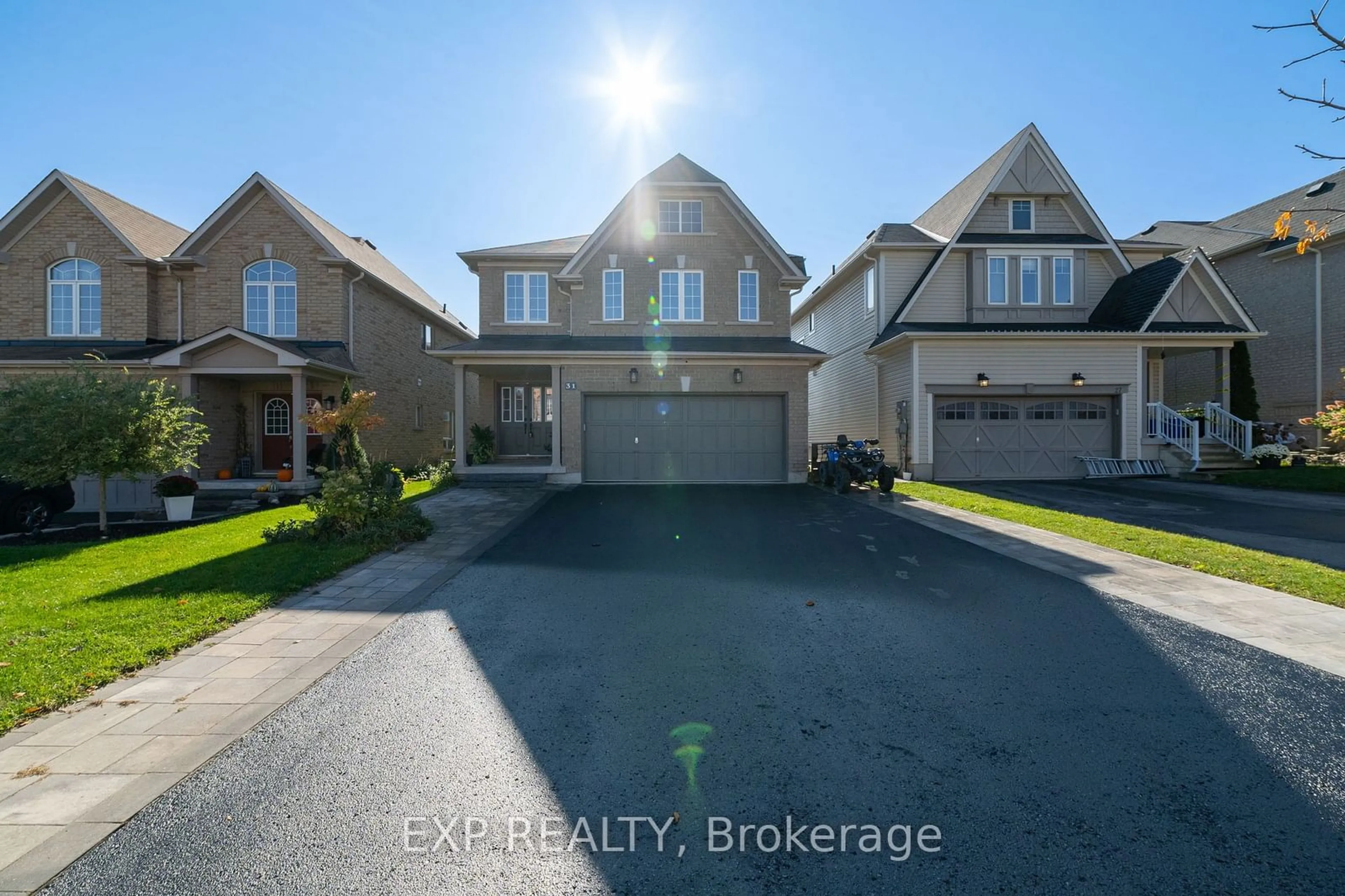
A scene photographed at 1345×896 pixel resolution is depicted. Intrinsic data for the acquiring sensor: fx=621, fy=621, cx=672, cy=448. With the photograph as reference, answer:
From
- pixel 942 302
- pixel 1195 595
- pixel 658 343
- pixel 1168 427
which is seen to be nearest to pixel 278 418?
pixel 658 343

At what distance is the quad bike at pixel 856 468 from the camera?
47.1ft

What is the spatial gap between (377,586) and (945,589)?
19.4 ft

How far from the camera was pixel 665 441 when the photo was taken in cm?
1642

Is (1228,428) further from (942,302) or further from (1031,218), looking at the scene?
(942,302)

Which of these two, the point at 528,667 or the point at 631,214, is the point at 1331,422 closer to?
the point at 528,667

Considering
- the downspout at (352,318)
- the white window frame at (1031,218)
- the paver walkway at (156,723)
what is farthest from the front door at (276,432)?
the white window frame at (1031,218)

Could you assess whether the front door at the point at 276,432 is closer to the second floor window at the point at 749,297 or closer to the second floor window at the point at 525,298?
the second floor window at the point at 525,298

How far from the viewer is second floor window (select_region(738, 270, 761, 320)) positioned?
57.3 feet

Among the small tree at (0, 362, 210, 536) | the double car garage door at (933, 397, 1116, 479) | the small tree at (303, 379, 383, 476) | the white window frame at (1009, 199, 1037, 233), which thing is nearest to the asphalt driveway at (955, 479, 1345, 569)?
the double car garage door at (933, 397, 1116, 479)

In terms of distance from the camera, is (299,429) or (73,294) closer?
(299,429)

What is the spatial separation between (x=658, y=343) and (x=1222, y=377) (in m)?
16.1

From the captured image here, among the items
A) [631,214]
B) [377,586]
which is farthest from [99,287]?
[377,586]

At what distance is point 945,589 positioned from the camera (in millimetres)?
6316

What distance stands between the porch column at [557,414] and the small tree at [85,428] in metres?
7.68
